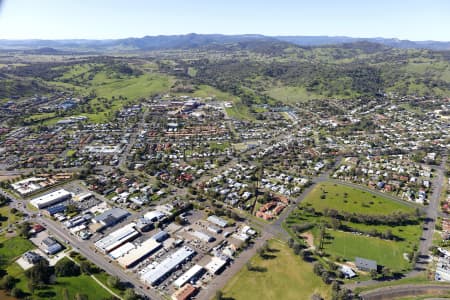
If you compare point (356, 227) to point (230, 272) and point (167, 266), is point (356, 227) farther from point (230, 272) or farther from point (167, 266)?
point (167, 266)

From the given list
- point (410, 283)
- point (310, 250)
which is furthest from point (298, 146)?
point (410, 283)

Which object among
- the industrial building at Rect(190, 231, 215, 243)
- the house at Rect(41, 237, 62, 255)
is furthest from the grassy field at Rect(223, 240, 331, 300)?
the house at Rect(41, 237, 62, 255)

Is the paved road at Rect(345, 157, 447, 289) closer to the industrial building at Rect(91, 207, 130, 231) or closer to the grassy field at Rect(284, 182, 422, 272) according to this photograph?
the grassy field at Rect(284, 182, 422, 272)

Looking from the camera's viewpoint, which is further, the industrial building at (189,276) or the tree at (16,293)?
the industrial building at (189,276)

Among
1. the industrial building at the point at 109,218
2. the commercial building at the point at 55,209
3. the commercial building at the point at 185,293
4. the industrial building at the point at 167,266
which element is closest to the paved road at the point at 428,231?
the commercial building at the point at 185,293

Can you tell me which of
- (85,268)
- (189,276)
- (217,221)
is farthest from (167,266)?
(217,221)

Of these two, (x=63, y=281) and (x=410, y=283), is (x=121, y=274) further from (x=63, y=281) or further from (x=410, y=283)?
(x=410, y=283)

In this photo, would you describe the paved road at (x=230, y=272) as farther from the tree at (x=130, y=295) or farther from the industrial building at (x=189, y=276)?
the tree at (x=130, y=295)
